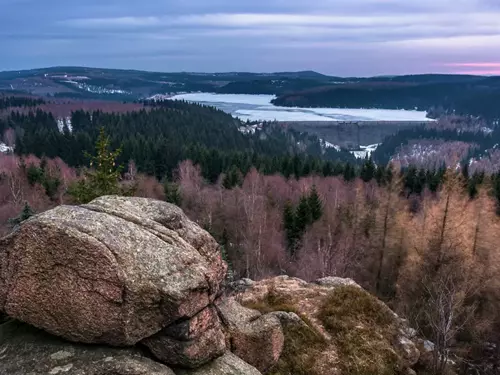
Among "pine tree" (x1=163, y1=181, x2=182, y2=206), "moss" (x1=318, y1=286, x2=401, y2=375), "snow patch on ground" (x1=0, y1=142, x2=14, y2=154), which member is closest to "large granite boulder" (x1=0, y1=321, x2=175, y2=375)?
"moss" (x1=318, y1=286, x2=401, y2=375)

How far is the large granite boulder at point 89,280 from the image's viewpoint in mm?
10961

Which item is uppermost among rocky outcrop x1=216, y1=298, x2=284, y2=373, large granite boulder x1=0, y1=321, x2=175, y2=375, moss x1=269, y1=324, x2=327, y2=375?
large granite boulder x1=0, y1=321, x2=175, y2=375

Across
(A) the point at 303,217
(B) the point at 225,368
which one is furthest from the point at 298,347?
(A) the point at 303,217

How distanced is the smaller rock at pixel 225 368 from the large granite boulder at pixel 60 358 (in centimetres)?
116

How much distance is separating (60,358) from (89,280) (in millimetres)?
2155

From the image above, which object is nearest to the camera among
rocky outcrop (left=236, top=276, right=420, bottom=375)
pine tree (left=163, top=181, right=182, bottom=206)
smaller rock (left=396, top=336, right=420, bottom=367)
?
rocky outcrop (left=236, top=276, right=420, bottom=375)

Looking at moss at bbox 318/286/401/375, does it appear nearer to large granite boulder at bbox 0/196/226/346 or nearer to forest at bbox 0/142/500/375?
forest at bbox 0/142/500/375

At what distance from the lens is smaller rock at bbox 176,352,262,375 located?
12.5 meters

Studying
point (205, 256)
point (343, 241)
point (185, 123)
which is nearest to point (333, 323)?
point (205, 256)

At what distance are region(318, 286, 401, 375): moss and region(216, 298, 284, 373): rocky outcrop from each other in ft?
10.7

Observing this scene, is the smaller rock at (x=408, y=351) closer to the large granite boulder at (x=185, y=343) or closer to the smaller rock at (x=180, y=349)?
the large granite boulder at (x=185, y=343)

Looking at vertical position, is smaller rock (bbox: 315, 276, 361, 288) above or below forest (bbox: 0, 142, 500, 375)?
above

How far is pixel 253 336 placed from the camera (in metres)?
15.8

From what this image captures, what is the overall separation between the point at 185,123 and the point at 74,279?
18103 cm
